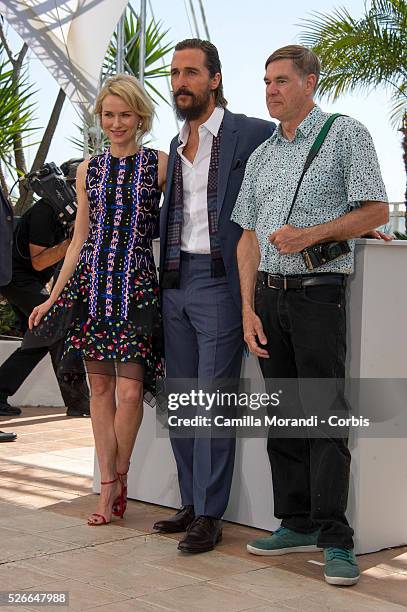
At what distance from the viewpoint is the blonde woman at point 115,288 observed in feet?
14.4

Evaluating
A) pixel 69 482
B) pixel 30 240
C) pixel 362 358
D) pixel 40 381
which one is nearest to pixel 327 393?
pixel 362 358

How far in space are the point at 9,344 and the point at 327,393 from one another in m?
5.18

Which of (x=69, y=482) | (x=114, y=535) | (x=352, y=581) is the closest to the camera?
(x=352, y=581)

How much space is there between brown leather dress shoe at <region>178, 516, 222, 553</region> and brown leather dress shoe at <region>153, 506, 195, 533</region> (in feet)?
0.64

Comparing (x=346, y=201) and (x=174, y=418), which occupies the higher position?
(x=346, y=201)

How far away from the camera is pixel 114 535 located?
438 cm

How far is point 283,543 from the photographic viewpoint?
162 inches

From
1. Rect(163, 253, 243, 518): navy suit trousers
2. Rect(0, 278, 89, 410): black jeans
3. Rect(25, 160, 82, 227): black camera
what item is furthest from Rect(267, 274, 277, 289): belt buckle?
Rect(0, 278, 89, 410): black jeans

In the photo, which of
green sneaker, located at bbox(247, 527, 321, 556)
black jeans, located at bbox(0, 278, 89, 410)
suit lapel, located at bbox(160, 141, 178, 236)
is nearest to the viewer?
green sneaker, located at bbox(247, 527, 321, 556)

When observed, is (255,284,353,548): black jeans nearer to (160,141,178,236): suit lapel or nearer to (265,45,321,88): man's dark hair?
(160,141,178,236): suit lapel

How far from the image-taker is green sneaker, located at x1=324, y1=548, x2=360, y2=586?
3.68 m

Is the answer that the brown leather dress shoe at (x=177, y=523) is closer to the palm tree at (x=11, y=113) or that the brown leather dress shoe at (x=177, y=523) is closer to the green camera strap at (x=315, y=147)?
the green camera strap at (x=315, y=147)

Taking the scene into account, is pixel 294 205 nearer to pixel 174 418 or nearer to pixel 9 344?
pixel 174 418

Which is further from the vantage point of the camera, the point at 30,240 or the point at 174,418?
the point at 30,240
